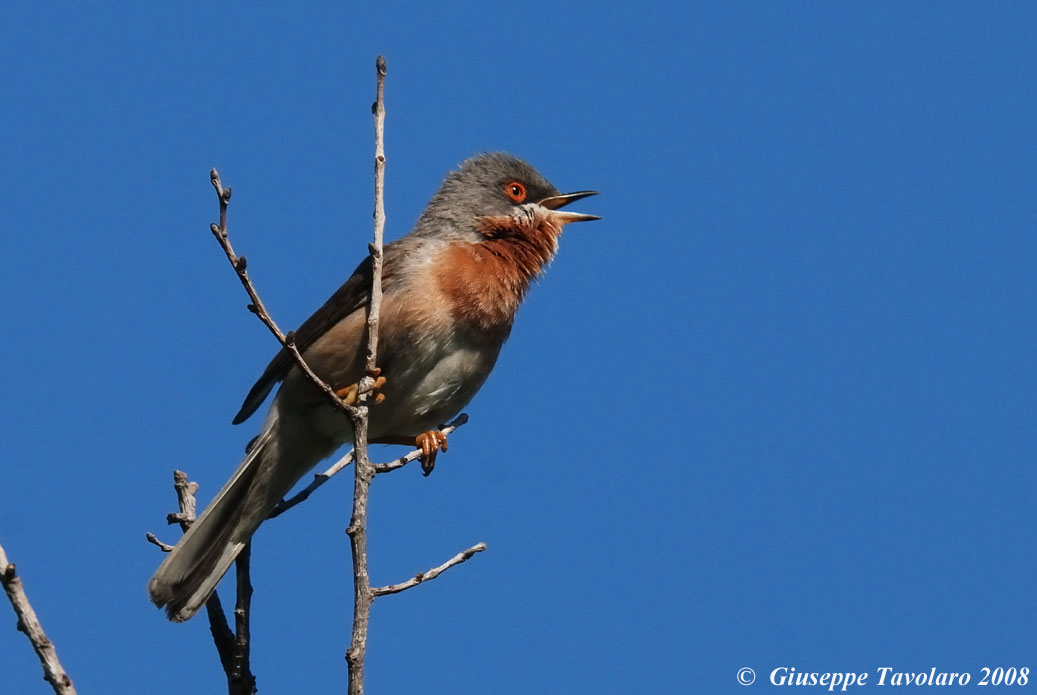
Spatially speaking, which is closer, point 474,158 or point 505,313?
point 505,313

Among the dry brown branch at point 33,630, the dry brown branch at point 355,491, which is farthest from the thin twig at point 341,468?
the dry brown branch at point 33,630

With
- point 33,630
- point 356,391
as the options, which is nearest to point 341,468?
point 356,391

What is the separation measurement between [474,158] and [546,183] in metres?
0.50

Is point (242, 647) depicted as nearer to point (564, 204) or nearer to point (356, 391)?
point (356, 391)

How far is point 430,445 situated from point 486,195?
5.80 ft

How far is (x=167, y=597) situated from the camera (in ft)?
17.7

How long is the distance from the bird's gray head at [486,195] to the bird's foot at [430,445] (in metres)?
1.31

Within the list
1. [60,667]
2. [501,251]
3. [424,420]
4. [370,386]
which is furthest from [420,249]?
[60,667]

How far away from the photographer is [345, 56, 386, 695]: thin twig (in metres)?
3.87

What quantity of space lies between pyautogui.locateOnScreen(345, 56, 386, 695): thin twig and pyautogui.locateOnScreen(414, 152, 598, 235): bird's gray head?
207cm

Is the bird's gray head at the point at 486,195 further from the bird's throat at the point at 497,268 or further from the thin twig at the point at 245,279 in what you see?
the thin twig at the point at 245,279

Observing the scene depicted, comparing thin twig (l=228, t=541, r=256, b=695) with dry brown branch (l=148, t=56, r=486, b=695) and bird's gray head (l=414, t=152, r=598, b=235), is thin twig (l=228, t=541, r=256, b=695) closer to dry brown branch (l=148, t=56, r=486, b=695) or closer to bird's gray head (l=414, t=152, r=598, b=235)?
dry brown branch (l=148, t=56, r=486, b=695)

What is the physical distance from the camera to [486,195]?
7.01m

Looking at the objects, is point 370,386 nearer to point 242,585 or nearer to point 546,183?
point 242,585
